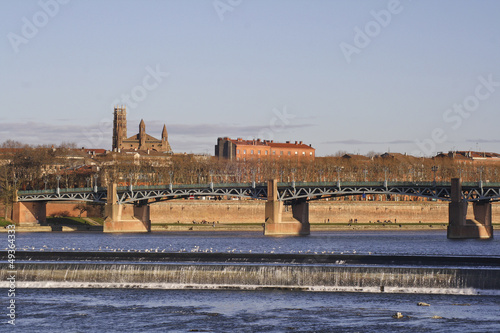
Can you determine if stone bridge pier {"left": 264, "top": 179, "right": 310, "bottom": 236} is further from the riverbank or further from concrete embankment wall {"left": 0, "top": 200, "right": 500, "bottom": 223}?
concrete embankment wall {"left": 0, "top": 200, "right": 500, "bottom": 223}

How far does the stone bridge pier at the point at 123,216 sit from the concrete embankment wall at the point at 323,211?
1585cm

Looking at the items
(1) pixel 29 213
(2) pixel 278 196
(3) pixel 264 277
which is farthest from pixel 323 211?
(3) pixel 264 277

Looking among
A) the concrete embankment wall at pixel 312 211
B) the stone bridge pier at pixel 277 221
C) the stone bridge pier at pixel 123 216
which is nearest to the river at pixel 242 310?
the stone bridge pier at pixel 277 221

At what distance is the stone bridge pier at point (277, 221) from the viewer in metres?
105

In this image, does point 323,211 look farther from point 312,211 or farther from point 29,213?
point 29,213

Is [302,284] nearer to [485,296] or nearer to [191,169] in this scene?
[485,296]

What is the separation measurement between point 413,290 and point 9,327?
1736 centimetres

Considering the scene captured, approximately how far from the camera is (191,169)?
15200cm

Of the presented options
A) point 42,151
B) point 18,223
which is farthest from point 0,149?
point 18,223

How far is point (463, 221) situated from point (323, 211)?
1503 inches

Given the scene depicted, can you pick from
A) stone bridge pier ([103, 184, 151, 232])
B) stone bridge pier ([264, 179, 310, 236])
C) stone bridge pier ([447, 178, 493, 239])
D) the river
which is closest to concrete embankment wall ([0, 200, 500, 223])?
stone bridge pier ([103, 184, 151, 232])

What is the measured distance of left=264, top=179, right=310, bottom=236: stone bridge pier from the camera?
345 feet

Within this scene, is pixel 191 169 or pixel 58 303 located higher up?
pixel 191 169

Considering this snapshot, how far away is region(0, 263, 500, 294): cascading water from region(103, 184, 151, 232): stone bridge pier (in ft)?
214
